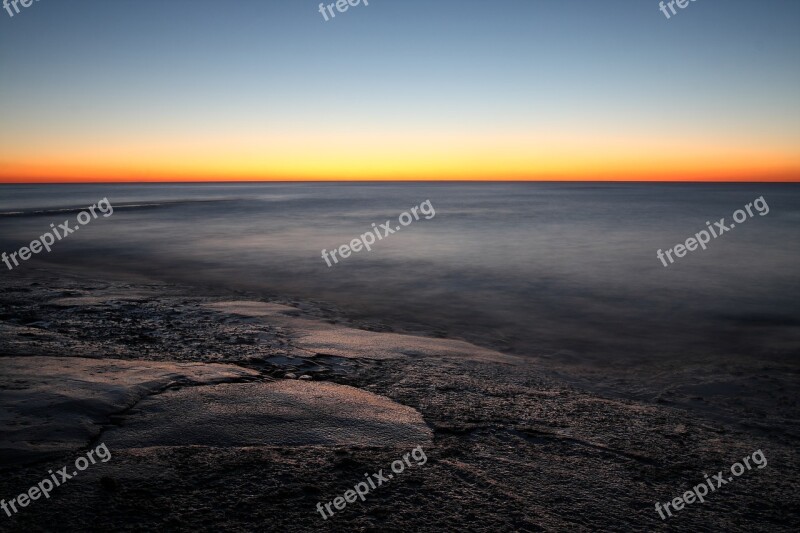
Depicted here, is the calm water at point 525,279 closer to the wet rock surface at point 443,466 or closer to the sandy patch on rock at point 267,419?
the wet rock surface at point 443,466

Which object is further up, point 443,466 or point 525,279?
point 443,466

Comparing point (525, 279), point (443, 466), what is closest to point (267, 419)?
point (443, 466)

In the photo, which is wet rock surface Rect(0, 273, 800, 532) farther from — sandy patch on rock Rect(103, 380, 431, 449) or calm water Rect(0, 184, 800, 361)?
calm water Rect(0, 184, 800, 361)

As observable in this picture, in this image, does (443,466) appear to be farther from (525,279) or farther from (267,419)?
(525,279)

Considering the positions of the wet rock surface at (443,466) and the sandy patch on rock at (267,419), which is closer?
the wet rock surface at (443,466)

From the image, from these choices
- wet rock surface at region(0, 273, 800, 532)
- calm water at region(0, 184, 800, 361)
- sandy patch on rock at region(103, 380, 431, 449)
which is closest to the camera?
wet rock surface at region(0, 273, 800, 532)

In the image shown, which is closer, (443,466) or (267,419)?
(443,466)

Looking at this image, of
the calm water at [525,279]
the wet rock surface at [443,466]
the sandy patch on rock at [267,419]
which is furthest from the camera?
the calm water at [525,279]

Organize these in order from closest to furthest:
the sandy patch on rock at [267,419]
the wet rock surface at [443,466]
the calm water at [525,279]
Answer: the wet rock surface at [443,466] < the sandy patch on rock at [267,419] < the calm water at [525,279]

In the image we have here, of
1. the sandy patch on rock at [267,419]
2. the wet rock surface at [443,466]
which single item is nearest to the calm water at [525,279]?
the wet rock surface at [443,466]

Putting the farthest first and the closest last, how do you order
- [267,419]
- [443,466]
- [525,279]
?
[525,279] < [267,419] < [443,466]

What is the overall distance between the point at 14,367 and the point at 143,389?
1.35 m

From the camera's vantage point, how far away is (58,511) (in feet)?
8.09

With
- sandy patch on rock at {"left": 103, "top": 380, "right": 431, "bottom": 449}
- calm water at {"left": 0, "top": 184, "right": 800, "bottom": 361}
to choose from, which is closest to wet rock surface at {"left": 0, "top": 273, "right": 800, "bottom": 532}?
sandy patch on rock at {"left": 103, "top": 380, "right": 431, "bottom": 449}
